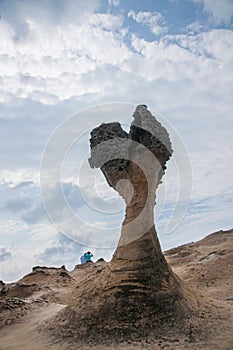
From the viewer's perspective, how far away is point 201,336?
6367 millimetres

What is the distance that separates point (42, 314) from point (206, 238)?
53.4ft

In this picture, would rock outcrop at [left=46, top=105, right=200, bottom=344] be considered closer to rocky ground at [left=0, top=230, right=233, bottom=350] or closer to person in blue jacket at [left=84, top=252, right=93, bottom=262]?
rocky ground at [left=0, top=230, right=233, bottom=350]

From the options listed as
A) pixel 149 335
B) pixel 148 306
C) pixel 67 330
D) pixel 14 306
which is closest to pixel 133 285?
pixel 148 306

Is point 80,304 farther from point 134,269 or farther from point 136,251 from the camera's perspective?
point 136,251

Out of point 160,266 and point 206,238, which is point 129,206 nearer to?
point 160,266

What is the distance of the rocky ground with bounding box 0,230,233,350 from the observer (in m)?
6.30

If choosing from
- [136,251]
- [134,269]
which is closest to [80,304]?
[134,269]

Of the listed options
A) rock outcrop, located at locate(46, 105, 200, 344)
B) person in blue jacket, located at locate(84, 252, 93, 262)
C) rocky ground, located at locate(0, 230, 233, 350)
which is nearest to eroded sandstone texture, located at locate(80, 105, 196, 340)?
rock outcrop, located at locate(46, 105, 200, 344)

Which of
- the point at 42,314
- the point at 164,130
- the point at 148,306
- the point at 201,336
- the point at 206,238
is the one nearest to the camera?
the point at 201,336

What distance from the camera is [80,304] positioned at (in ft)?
25.5

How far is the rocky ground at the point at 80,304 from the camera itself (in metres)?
6.30

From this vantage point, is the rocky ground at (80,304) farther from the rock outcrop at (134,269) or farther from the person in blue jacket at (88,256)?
the person in blue jacket at (88,256)

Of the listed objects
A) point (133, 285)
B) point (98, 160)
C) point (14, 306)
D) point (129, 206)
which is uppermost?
point (98, 160)

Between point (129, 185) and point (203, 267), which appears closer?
point (129, 185)
